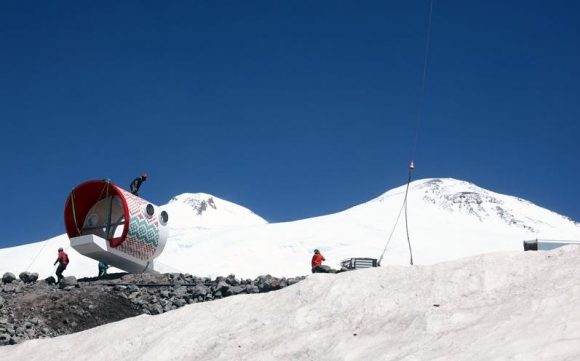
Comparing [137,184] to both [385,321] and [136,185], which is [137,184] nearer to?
[136,185]

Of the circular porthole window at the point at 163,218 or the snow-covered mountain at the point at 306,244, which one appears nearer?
the circular porthole window at the point at 163,218

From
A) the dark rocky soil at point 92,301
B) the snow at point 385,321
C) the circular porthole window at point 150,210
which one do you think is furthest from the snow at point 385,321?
the circular porthole window at point 150,210

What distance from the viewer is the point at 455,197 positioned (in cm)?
12825

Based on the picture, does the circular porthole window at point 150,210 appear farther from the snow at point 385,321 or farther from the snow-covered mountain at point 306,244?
the snow at point 385,321

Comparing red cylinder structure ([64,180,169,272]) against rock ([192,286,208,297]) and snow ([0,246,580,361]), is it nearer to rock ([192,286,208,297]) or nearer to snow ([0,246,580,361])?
rock ([192,286,208,297])

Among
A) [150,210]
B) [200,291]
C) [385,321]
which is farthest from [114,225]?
[385,321]

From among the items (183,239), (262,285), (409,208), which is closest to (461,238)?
(183,239)

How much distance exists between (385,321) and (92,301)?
8.25m

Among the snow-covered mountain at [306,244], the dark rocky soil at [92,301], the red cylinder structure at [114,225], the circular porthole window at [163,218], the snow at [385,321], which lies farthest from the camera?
the snow-covered mountain at [306,244]

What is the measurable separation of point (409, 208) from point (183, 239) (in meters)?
43.9

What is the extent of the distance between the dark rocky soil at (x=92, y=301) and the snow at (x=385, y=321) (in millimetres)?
3125

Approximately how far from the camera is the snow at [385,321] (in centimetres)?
631

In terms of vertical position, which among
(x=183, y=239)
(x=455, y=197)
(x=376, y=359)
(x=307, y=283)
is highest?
(x=455, y=197)

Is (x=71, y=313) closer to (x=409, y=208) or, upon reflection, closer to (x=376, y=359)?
(x=376, y=359)
